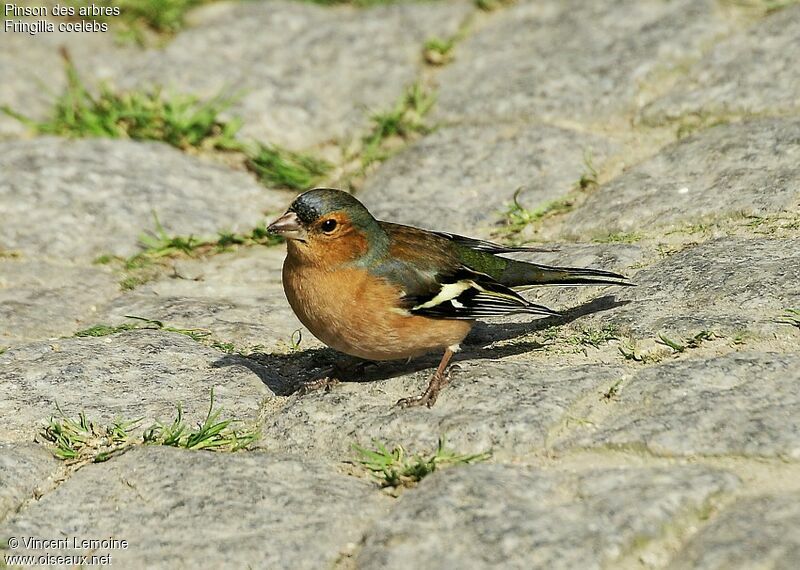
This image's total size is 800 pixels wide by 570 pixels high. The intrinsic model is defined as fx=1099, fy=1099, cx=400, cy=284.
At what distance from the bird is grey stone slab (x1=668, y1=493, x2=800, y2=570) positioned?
4.71ft

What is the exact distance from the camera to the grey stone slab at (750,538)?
3037 mm

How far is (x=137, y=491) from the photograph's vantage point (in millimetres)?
3883

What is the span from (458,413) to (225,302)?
185 centimetres

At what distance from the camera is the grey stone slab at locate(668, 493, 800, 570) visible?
120 inches

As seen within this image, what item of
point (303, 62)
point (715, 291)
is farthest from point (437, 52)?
point (715, 291)

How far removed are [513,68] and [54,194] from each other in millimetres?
3000

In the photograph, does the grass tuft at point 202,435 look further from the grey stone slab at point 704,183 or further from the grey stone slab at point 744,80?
the grey stone slab at point 744,80

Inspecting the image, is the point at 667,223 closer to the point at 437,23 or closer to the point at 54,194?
the point at 437,23

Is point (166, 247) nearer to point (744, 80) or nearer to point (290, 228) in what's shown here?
point (290, 228)

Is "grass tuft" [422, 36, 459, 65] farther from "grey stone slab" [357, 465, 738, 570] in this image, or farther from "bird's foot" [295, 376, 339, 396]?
"grey stone slab" [357, 465, 738, 570]

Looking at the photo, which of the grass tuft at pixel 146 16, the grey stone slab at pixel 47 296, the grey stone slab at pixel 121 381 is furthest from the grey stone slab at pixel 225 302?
the grass tuft at pixel 146 16

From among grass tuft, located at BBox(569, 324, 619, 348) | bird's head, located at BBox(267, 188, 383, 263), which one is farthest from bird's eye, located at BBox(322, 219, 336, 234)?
grass tuft, located at BBox(569, 324, 619, 348)

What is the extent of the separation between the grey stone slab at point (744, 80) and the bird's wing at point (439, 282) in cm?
208

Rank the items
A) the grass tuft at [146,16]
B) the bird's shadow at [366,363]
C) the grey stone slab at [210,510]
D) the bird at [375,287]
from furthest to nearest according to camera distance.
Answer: the grass tuft at [146,16] < the bird's shadow at [366,363] < the bird at [375,287] < the grey stone slab at [210,510]
